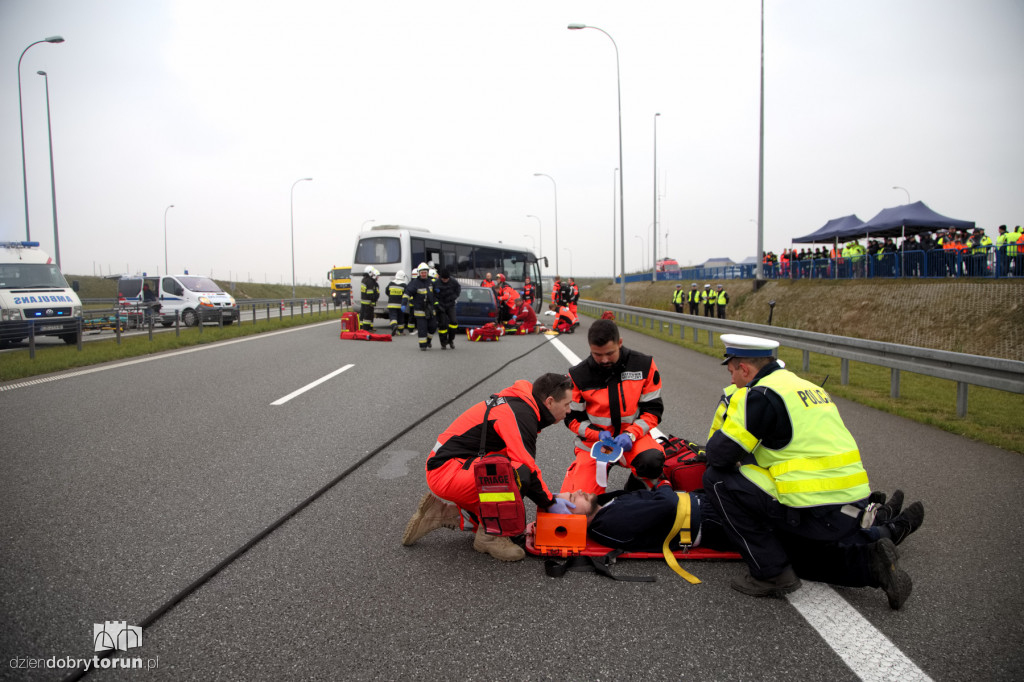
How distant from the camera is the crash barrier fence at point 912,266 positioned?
671 inches

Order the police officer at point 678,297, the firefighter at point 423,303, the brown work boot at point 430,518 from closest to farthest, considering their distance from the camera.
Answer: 1. the brown work boot at point 430,518
2. the firefighter at point 423,303
3. the police officer at point 678,297

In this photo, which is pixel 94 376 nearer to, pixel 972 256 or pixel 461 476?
pixel 461 476

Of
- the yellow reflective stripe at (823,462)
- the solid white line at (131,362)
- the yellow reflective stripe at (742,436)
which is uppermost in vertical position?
the yellow reflective stripe at (742,436)

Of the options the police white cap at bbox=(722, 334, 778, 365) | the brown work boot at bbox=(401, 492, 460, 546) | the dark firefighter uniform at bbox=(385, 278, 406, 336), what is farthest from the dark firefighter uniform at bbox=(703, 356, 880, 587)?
the dark firefighter uniform at bbox=(385, 278, 406, 336)

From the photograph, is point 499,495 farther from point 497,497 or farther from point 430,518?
point 430,518

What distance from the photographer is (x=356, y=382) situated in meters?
9.85

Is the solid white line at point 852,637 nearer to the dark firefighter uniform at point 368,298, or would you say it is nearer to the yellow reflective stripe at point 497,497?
the yellow reflective stripe at point 497,497

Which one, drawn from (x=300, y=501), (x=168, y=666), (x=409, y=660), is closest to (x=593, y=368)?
(x=300, y=501)

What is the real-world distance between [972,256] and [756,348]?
61.5 ft

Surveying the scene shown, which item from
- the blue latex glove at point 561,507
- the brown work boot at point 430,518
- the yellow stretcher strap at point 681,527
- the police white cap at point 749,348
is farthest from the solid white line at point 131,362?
the police white cap at point 749,348

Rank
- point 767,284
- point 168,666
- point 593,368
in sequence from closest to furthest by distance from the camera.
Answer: point 168,666 < point 593,368 < point 767,284

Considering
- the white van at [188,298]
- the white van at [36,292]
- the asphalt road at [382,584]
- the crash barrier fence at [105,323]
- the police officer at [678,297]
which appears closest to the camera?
the asphalt road at [382,584]

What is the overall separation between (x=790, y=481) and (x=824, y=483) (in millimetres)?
152

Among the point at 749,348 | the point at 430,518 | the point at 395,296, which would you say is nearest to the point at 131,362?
the point at 395,296
